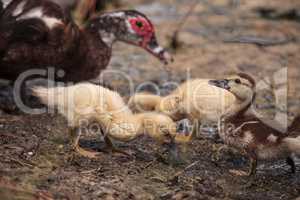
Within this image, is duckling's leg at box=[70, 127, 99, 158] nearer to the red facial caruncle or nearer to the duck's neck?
the duck's neck

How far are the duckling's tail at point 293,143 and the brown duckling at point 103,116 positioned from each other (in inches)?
29.1

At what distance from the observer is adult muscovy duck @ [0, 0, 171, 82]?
489 centimetres

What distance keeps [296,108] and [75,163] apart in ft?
8.03

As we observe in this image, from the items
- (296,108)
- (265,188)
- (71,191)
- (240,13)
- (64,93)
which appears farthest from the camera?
(240,13)

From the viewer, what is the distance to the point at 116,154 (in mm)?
4145

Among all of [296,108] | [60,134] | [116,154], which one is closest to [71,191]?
[116,154]

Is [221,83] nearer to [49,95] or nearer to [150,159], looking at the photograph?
[150,159]

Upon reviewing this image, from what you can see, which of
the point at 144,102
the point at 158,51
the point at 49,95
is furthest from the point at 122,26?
the point at 49,95

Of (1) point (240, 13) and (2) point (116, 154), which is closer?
(2) point (116, 154)

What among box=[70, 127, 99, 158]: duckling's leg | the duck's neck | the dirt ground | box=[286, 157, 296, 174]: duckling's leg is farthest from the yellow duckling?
the duck's neck

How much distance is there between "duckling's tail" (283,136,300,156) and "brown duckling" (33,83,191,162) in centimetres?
74

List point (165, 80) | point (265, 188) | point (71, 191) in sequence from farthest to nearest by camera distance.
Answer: point (165, 80)
point (265, 188)
point (71, 191)

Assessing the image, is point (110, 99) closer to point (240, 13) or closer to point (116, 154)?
point (116, 154)

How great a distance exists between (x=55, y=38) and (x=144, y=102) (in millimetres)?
918
